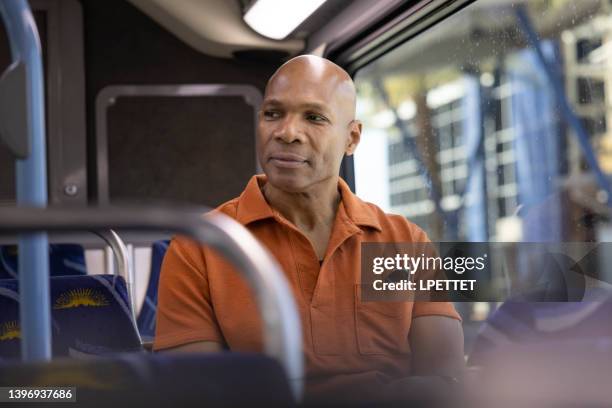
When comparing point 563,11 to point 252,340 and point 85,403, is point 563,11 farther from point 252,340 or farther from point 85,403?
point 85,403

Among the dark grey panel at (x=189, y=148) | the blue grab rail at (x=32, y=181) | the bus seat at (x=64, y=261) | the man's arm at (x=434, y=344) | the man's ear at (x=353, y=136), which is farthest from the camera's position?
the dark grey panel at (x=189, y=148)

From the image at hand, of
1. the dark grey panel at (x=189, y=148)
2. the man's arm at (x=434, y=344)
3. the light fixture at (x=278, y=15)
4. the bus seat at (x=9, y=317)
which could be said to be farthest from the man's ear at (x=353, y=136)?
the dark grey panel at (x=189, y=148)

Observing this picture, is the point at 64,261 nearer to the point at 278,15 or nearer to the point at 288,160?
the point at 278,15

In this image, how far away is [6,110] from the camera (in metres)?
1.27

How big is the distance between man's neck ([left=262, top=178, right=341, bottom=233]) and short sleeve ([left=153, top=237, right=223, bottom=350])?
0.19 meters

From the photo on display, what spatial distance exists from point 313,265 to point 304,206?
0.12 m

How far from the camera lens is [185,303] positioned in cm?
140

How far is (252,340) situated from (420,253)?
32cm

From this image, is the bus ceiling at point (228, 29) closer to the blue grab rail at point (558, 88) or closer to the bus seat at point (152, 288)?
the blue grab rail at point (558, 88)

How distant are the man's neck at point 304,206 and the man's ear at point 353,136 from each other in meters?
0.18

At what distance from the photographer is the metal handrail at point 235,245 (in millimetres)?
667

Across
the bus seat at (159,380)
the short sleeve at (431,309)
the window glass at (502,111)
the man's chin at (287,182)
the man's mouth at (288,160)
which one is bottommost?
the bus seat at (159,380)

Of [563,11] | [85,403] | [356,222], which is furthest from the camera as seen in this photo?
[563,11]

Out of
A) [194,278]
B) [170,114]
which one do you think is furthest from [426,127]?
[194,278]
